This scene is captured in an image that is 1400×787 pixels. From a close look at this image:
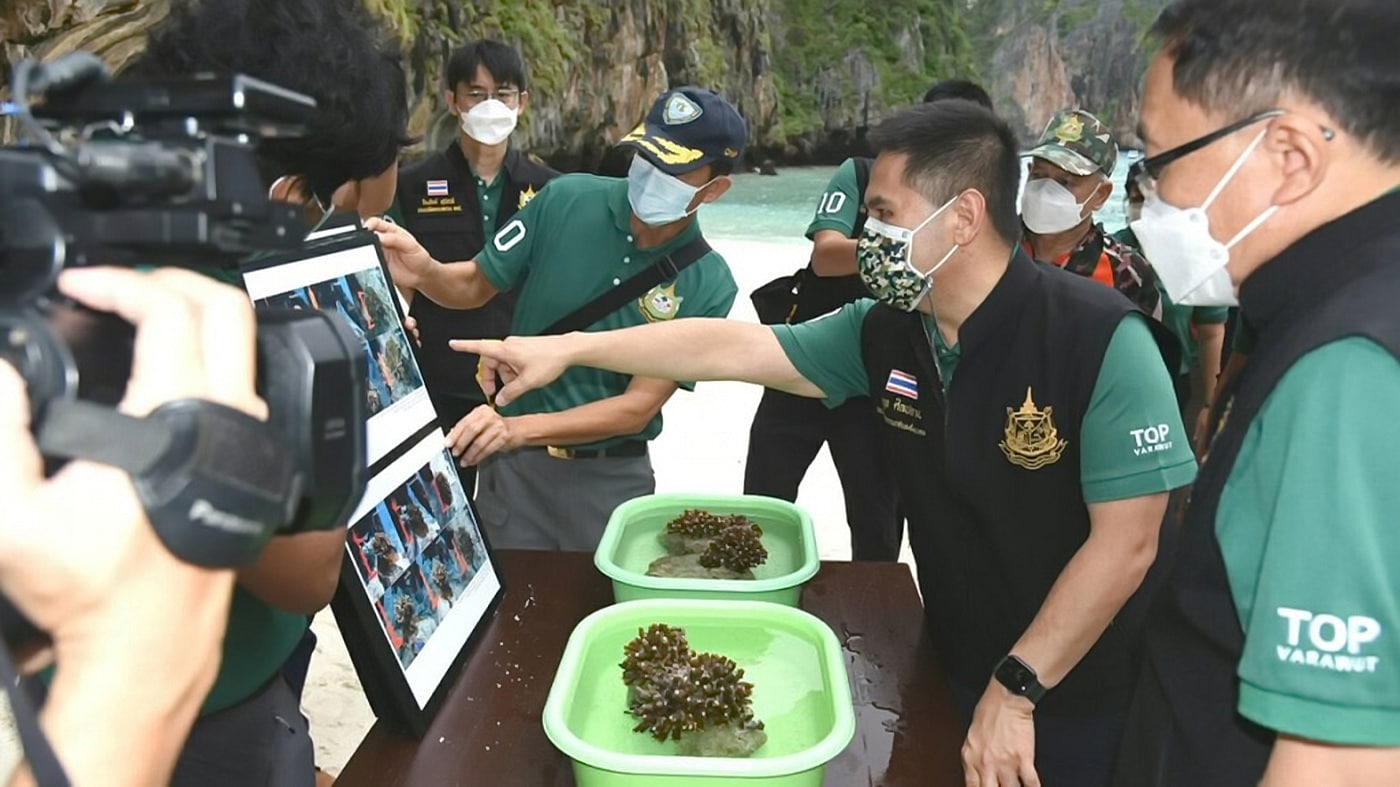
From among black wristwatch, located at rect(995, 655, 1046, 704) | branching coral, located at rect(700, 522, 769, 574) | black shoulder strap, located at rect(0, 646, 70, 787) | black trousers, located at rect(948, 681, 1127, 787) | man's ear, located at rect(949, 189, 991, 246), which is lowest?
black trousers, located at rect(948, 681, 1127, 787)

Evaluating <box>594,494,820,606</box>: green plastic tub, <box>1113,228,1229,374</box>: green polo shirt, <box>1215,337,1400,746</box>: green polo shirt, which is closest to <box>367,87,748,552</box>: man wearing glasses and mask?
<box>594,494,820,606</box>: green plastic tub

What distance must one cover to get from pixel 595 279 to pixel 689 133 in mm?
424

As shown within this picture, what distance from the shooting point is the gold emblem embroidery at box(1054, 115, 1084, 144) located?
293cm

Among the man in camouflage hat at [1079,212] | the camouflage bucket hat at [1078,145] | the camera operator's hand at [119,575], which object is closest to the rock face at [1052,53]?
the camouflage bucket hat at [1078,145]

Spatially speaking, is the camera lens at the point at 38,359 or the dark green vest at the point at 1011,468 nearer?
the camera lens at the point at 38,359

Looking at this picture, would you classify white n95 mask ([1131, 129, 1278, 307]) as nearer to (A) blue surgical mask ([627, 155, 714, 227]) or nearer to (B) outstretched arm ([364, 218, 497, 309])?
(A) blue surgical mask ([627, 155, 714, 227])

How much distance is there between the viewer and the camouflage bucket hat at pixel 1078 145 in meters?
2.82

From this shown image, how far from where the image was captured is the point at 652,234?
2383 mm

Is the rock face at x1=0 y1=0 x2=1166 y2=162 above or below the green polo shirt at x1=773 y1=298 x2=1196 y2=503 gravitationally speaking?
below

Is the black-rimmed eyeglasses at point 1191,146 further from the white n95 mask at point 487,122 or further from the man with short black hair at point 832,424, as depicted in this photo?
the white n95 mask at point 487,122

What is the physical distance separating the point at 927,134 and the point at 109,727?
5.18ft

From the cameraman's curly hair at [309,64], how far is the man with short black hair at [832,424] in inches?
72.8

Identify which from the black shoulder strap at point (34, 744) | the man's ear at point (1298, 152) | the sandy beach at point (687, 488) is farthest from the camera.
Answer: the sandy beach at point (687, 488)

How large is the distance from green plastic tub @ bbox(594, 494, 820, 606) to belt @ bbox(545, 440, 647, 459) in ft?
1.60
